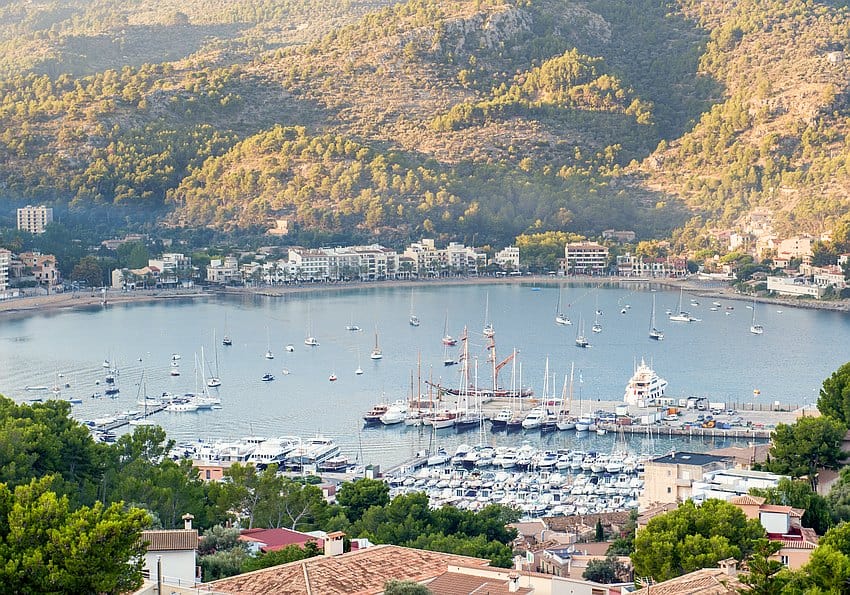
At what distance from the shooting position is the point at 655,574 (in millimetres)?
13711

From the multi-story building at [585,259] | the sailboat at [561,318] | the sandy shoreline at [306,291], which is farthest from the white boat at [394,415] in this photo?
the multi-story building at [585,259]

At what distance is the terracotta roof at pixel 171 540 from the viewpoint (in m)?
13.3

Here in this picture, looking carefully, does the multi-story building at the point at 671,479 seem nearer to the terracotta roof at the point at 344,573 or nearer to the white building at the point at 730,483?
the white building at the point at 730,483

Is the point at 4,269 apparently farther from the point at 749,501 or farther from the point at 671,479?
the point at 749,501

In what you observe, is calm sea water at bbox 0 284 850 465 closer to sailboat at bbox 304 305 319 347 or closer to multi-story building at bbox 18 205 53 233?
sailboat at bbox 304 305 319 347

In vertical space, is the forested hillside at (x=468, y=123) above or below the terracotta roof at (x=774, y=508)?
above

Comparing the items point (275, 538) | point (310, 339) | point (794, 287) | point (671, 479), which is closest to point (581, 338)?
point (310, 339)

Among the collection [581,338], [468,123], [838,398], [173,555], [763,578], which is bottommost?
[581,338]

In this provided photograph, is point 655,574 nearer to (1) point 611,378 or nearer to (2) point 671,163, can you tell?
(1) point 611,378

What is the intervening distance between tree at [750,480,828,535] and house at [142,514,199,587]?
5.60 m

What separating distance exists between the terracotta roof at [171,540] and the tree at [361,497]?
19.5ft

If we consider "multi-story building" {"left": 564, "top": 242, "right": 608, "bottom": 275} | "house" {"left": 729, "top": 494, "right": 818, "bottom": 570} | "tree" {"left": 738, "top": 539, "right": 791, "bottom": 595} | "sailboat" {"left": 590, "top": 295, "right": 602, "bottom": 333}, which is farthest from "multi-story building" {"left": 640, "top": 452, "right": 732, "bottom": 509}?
"multi-story building" {"left": 564, "top": 242, "right": 608, "bottom": 275}

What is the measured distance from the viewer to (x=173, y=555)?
13312mm

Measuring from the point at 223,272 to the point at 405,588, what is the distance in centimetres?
5384
